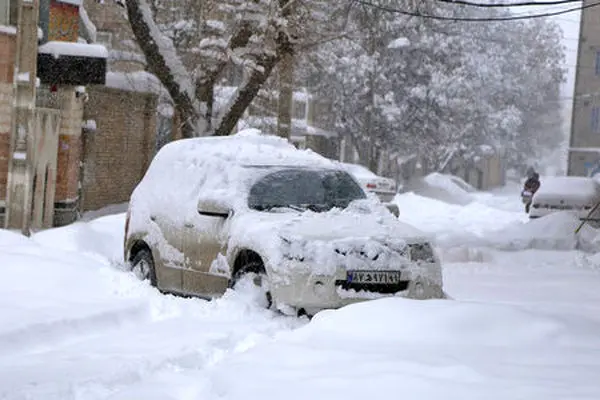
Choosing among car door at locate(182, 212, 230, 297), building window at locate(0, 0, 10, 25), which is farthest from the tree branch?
car door at locate(182, 212, 230, 297)

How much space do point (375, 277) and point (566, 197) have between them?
720 inches

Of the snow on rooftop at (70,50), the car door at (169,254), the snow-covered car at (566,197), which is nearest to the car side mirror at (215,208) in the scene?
the car door at (169,254)

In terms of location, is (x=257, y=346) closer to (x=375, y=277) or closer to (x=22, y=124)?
(x=375, y=277)

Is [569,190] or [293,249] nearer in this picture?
[293,249]

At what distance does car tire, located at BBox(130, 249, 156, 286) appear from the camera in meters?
11.2

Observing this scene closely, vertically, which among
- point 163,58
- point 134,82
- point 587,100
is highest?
point 587,100

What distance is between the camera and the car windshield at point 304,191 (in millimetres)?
10172

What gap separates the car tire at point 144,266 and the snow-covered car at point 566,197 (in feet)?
53.6

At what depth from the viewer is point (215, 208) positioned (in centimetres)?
995

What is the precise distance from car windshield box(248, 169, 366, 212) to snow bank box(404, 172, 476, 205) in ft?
136

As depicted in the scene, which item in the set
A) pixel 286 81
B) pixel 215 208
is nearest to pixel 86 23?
pixel 286 81

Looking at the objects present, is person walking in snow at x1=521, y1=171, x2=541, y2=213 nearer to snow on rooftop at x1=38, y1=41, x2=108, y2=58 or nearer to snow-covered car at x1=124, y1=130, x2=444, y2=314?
snow on rooftop at x1=38, y1=41, x2=108, y2=58

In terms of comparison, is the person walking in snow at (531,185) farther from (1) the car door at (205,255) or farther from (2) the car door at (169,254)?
(1) the car door at (205,255)

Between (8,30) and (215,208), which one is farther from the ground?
(8,30)
